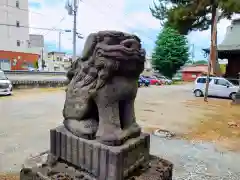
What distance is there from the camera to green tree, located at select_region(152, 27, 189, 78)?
792 inches

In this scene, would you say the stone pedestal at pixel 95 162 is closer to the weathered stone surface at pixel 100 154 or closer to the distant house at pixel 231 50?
the weathered stone surface at pixel 100 154

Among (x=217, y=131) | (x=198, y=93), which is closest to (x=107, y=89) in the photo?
(x=217, y=131)

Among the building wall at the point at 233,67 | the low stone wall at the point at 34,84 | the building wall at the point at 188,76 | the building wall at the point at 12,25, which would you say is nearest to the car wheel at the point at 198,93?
the building wall at the point at 233,67

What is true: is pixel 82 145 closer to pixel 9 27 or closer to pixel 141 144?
pixel 141 144


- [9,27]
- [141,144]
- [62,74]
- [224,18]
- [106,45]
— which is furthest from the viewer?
[9,27]

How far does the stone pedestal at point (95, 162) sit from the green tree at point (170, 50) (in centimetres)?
1913

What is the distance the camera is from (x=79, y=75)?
169cm

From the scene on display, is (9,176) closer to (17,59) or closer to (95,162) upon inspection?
(95,162)

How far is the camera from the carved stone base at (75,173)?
1.51 m

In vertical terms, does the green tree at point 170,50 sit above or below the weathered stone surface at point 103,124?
above

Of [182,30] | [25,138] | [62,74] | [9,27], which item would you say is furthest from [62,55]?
[25,138]

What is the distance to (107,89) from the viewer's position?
1473mm

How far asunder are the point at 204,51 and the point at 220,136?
342 inches

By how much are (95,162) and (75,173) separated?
0.19 meters
